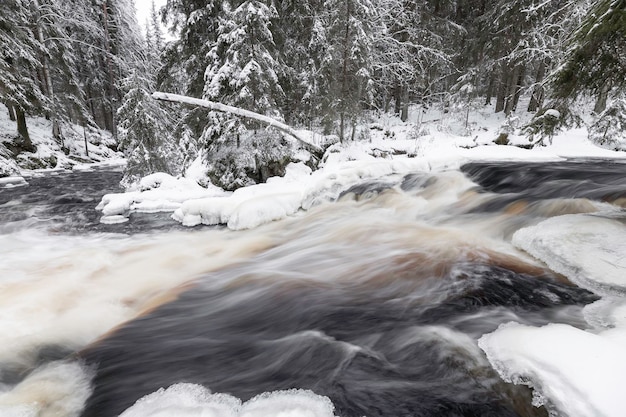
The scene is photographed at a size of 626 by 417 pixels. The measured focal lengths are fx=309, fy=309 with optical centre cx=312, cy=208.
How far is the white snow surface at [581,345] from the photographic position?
5.05ft

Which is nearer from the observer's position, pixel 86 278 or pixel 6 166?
pixel 86 278

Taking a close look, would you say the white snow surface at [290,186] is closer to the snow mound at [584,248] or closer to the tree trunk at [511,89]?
the snow mound at [584,248]

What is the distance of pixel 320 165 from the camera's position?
35.4ft

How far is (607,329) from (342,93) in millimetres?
10460

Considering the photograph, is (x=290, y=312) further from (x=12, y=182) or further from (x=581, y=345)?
(x=12, y=182)

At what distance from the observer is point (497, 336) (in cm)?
221

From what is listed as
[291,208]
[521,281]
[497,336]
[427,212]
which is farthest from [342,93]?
[497,336]

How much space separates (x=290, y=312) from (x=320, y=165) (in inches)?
319

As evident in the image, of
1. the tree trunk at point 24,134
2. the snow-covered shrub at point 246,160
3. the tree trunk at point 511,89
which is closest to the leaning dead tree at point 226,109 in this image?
the snow-covered shrub at point 246,160

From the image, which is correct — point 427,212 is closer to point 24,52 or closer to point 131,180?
point 131,180

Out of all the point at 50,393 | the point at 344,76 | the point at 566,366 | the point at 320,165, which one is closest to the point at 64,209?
the point at 320,165

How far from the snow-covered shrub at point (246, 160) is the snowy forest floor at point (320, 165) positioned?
1.35 ft

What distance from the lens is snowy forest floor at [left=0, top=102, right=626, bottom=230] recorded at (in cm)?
674

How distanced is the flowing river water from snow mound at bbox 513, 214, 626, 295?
0.45 ft
